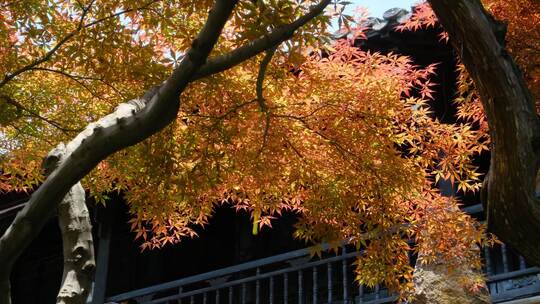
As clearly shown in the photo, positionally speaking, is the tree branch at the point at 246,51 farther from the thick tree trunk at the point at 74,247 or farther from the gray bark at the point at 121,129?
the thick tree trunk at the point at 74,247

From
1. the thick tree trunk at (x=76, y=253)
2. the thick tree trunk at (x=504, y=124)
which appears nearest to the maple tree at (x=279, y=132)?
the thick tree trunk at (x=76, y=253)

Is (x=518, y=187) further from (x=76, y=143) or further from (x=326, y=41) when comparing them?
(x=76, y=143)

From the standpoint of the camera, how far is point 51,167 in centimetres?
466

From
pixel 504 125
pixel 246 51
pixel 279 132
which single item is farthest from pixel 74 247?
pixel 504 125

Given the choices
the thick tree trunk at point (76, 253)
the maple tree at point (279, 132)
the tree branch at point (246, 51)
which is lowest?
the thick tree trunk at point (76, 253)

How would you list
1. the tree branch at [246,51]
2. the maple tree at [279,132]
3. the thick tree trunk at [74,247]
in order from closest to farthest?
the tree branch at [246,51] < the thick tree trunk at [74,247] < the maple tree at [279,132]

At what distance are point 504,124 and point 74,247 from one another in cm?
265

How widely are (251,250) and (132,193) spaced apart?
456cm

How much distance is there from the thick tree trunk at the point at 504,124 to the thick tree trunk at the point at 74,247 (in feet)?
7.70

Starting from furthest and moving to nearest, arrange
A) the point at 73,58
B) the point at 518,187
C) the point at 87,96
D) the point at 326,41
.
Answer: the point at 87,96
the point at 73,58
the point at 326,41
the point at 518,187

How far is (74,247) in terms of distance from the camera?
4918 mm

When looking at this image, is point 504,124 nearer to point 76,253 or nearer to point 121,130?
point 121,130

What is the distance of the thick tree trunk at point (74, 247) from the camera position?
478 centimetres

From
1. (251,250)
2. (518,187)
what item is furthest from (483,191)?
(251,250)
